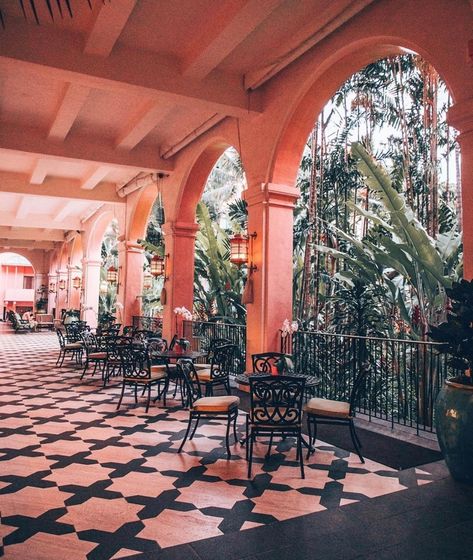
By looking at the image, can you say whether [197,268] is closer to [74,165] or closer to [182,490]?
[74,165]

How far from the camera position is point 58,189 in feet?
39.5

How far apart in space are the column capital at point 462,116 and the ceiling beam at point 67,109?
474 centimetres

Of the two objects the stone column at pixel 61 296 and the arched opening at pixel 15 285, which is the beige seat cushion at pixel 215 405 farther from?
the arched opening at pixel 15 285

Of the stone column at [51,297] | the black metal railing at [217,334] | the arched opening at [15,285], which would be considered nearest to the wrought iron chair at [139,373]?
the black metal railing at [217,334]

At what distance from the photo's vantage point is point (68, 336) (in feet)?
32.0

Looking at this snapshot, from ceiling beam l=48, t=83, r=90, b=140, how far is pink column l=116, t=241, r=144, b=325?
4132 mm

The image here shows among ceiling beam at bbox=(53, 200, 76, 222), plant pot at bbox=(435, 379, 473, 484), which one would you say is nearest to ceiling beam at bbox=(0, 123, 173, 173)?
ceiling beam at bbox=(53, 200, 76, 222)

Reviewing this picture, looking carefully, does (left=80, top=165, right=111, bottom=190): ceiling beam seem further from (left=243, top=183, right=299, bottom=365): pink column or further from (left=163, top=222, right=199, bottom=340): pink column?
(left=243, top=183, right=299, bottom=365): pink column

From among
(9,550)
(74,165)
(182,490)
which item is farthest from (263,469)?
(74,165)

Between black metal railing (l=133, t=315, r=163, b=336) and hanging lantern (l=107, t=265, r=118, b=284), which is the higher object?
hanging lantern (l=107, t=265, r=118, b=284)

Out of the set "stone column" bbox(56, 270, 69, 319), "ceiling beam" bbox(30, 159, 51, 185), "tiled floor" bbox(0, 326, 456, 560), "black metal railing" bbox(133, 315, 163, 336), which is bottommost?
"tiled floor" bbox(0, 326, 456, 560)

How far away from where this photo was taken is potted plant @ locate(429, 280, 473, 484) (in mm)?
3311

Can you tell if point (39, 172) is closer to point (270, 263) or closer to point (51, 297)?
point (270, 263)

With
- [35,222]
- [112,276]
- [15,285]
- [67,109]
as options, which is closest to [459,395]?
[67,109]
